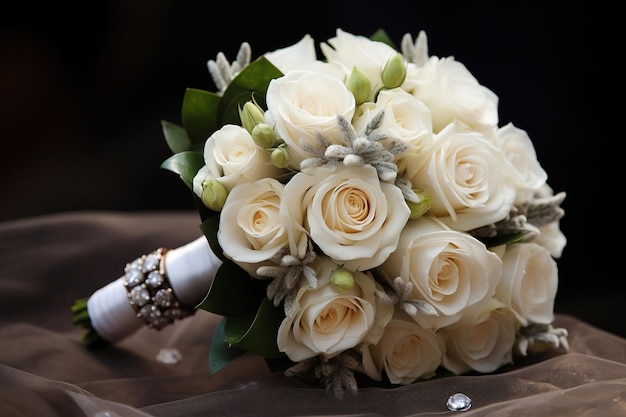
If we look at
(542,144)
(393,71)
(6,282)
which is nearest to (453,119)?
(393,71)

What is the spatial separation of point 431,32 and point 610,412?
130cm

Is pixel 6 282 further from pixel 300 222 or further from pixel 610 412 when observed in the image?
pixel 610 412

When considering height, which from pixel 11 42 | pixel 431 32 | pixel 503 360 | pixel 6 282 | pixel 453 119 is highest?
pixel 11 42

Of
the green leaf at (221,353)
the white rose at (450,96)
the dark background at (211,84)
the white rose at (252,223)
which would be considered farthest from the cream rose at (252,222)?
the dark background at (211,84)

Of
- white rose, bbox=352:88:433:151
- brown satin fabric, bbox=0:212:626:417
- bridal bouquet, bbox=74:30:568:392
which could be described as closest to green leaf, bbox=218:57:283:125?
bridal bouquet, bbox=74:30:568:392

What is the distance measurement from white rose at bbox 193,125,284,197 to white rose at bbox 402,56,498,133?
21 cm

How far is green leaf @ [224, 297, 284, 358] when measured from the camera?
847 millimetres

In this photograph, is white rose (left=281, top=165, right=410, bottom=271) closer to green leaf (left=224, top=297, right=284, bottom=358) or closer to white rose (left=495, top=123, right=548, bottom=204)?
green leaf (left=224, top=297, right=284, bottom=358)

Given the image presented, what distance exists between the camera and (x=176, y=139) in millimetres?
1023

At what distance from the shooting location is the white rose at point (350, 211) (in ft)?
2.63

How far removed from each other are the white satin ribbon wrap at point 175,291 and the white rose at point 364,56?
30 cm

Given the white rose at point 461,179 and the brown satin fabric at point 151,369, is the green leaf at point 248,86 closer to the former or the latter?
the white rose at point 461,179

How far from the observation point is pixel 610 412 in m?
0.75

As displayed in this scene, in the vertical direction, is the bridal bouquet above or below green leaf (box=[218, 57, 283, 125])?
below
